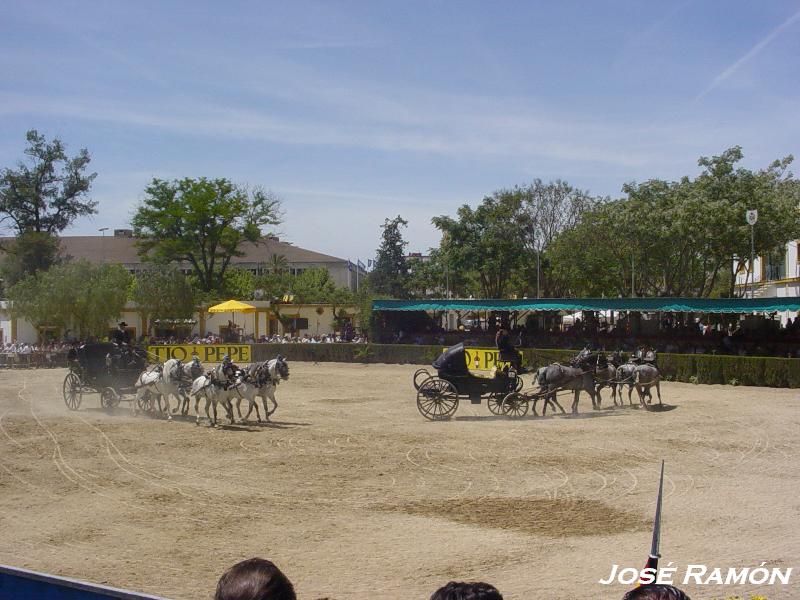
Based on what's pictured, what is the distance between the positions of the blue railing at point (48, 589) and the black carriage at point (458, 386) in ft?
51.7

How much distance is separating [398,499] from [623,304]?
24.6 m

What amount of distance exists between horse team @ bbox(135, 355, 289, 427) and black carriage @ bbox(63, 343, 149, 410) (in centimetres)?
81

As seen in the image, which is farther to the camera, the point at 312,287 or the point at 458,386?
the point at 312,287

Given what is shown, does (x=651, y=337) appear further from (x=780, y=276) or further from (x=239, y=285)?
(x=239, y=285)

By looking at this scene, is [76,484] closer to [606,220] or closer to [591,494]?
[591,494]

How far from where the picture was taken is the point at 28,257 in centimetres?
5344

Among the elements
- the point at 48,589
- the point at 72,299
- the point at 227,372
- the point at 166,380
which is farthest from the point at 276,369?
the point at 72,299

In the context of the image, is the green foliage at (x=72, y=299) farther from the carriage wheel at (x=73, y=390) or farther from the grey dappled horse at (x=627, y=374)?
the grey dappled horse at (x=627, y=374)

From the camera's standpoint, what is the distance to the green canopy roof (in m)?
29.8

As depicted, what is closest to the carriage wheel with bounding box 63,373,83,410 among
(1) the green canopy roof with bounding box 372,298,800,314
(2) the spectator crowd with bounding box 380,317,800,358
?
(2) the spectator crowd with bounding box 380,317,800,358

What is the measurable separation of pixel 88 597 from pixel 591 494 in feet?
30.0

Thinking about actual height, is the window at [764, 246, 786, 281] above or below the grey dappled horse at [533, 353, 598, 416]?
above

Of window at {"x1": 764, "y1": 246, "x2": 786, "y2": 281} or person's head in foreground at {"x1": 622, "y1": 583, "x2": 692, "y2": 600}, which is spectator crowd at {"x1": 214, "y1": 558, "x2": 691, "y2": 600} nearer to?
person's head in foreground at {"x1": 622, "y1": 583, "x2": 692, "y2": 600}

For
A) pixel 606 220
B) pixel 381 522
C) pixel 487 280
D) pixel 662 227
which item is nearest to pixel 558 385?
pixel 381 522
